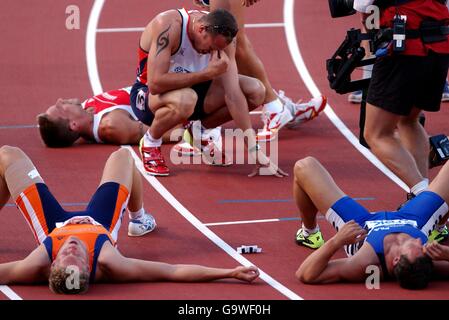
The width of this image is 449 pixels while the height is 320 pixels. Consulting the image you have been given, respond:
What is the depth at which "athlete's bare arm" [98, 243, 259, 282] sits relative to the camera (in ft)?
24.8

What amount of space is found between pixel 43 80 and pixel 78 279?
220 inches

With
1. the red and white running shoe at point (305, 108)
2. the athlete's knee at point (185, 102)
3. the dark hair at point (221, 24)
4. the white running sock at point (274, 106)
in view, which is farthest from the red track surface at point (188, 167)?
the dark hair at point (221, 24)

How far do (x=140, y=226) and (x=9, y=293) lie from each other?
146cm

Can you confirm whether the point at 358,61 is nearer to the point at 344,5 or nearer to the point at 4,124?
the point at 344,5

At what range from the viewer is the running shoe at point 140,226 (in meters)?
8.74

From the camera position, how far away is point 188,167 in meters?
10.5

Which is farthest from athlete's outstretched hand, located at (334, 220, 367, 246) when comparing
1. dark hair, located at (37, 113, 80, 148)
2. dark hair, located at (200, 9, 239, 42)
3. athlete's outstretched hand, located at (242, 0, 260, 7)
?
dark hair, located at (37, 113, 80, 148)

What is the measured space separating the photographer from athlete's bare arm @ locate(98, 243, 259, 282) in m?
1.69

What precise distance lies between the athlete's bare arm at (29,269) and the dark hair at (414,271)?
2113 millimetres

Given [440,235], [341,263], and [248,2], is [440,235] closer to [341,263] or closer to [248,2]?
[341,263]

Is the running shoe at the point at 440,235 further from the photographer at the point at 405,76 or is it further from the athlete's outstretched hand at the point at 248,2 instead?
the athlete's outstretched hand at the point at 248,2

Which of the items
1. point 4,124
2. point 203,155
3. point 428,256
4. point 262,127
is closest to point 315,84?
point 262,127

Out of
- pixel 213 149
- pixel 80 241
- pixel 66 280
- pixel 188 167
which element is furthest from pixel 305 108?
pixel 66 280

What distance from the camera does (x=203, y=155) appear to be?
10.6m
